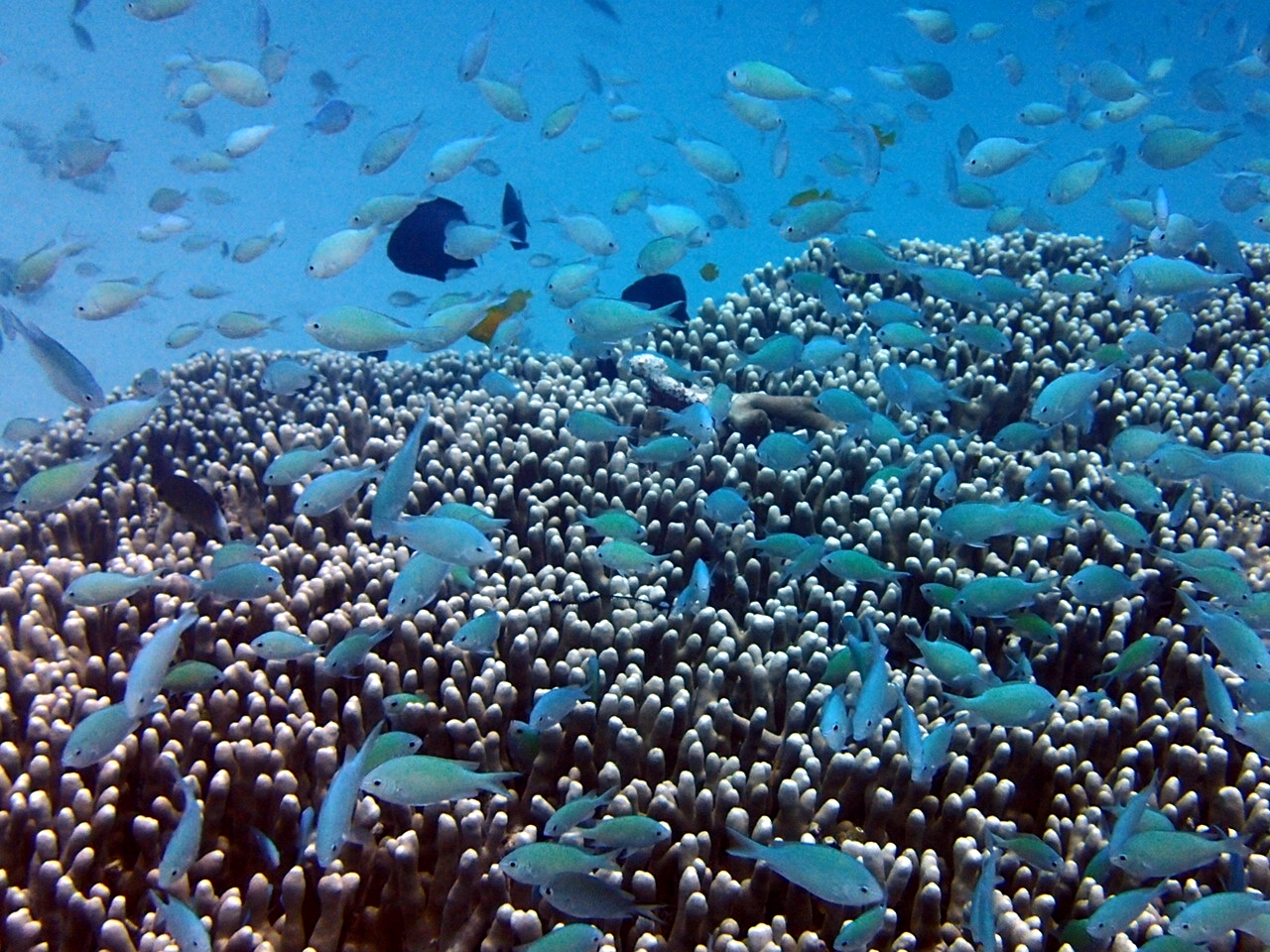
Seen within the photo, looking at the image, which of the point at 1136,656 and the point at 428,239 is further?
the point at 428,239

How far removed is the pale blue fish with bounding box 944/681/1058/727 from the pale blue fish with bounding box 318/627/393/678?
102 inches

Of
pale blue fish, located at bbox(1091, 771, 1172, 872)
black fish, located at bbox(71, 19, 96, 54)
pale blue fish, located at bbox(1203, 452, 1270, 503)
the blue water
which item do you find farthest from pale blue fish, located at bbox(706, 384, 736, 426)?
the blue water

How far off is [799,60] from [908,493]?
6787cm

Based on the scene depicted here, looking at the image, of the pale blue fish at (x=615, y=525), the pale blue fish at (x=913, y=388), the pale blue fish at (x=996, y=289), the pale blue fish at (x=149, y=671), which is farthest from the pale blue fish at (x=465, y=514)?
the pale blue fish at (x=996, y=289)

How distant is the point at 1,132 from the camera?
38.6m

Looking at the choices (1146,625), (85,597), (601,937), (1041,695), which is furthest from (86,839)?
(1146,625)

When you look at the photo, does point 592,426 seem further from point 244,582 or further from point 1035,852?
point 1035,852

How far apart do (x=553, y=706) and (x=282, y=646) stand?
1.25m

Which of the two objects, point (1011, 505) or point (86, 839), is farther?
point (1011, 505)

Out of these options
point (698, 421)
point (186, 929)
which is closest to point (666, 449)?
point (698, 421)

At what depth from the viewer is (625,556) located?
12.8 ft

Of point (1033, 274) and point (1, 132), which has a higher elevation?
point (1, 132)

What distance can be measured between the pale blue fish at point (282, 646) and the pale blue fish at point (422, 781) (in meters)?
0.87

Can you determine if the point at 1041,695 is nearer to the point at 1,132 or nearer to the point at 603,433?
the point at 603,433
